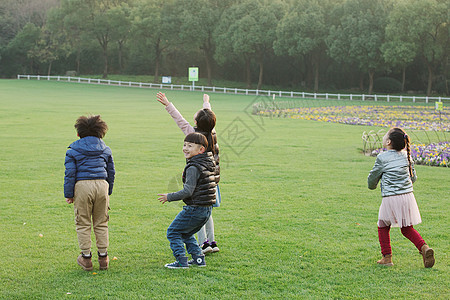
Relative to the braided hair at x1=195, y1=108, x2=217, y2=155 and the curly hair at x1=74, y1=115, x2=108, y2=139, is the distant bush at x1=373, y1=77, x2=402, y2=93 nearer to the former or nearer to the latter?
the braided hair at x1=195, y1=108, x2=217, y2=155

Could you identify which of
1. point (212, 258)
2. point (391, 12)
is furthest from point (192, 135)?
point (391, 12)

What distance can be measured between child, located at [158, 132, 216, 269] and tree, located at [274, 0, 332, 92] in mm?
48713

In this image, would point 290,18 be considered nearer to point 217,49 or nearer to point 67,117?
point 217,49

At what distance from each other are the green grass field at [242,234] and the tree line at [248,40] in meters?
38.2

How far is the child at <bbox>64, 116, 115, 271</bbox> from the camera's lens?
4.88 metres

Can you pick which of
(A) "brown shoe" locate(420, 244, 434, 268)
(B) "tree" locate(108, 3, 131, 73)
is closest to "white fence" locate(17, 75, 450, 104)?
(B) "tree" locate(108, 3, 131, 73)

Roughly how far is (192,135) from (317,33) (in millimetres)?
50282

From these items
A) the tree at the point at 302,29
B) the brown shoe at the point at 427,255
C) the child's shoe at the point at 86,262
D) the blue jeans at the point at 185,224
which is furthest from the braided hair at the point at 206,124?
the tree at the point at 302,29

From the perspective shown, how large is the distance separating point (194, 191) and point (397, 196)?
2.01 metres

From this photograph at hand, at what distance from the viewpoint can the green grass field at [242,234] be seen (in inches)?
183

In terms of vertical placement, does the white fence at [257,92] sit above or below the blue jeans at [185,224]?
above

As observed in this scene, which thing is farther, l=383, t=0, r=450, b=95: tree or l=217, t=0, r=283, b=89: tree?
l=217, t=0, r=283, b=89: tree

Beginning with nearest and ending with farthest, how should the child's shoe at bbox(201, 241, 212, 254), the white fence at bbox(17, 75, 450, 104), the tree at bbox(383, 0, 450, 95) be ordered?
the child's shoe at bbox(201, 241, 212, 254), the white fence at bbox(17, 75, 450, 104), the tree at bbox(383, 0, 450, 95)

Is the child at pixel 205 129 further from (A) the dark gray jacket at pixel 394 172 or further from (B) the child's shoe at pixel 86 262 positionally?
(A) the dark gray jacket at pixel 394 172
